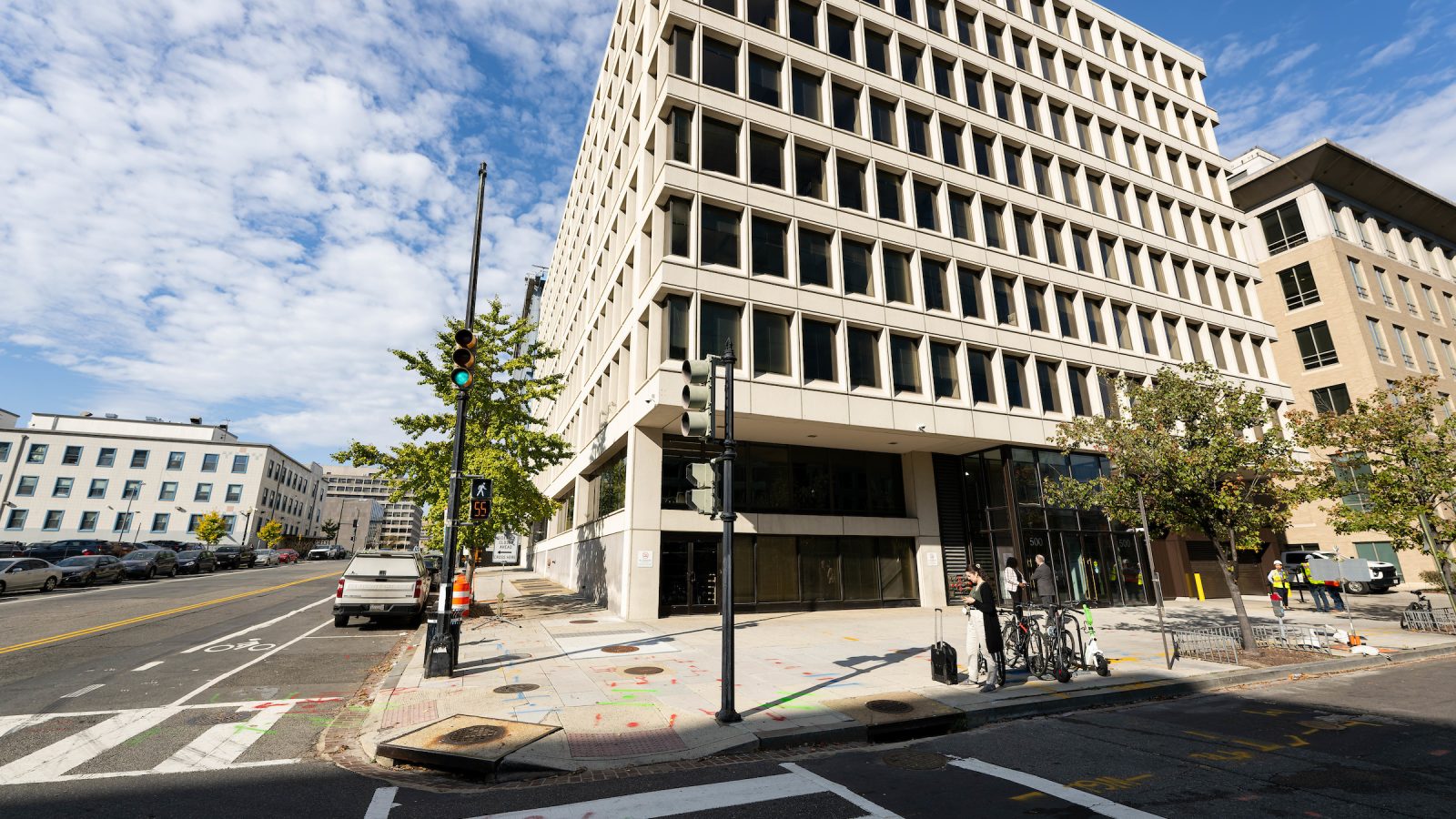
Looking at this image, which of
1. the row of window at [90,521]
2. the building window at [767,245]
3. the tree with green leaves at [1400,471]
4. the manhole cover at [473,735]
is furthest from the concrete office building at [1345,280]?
the row of window at [90,521]

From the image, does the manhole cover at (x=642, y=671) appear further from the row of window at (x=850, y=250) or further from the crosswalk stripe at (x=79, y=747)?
the row of window at (x=850, y=250)

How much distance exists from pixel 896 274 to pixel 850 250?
6.82 feet

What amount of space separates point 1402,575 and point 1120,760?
38.4 m

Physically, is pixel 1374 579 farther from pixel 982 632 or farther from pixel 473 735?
pixel 473 735

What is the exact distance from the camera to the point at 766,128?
2109cm

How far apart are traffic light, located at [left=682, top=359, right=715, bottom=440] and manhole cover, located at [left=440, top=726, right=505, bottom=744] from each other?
3.97 m

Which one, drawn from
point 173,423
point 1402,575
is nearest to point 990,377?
point 1402,575

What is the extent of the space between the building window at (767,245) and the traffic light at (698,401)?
12297mm

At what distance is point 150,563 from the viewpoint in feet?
103

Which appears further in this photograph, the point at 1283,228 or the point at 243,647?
the point at 1283,228

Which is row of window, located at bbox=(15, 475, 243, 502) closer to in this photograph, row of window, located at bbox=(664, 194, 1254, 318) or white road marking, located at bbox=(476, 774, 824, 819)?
row of window, located at bbox=(664, 194, 1254, 318)

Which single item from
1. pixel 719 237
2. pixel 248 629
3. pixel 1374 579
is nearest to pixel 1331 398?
pixel 1374 579

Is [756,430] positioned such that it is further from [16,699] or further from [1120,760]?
[16,699]

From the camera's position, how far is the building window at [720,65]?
21062 millimetres
